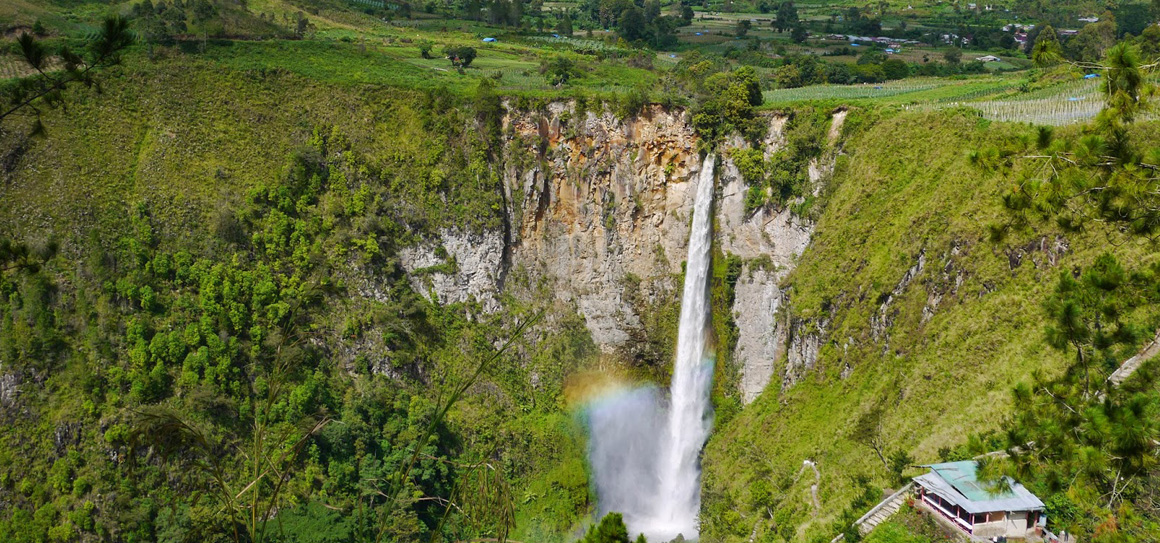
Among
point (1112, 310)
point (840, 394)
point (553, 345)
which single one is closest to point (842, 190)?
point (840, 394)

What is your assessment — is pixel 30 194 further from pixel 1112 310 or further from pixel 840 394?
pixel 1112 310

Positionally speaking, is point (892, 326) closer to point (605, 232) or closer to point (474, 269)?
point (605, 232)

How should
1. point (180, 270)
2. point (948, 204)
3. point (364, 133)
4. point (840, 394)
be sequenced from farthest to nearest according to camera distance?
1. point (364, 133)
2. point (180, 270)
3. point (840, 394)
4. point (948, 204)

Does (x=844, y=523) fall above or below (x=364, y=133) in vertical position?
below

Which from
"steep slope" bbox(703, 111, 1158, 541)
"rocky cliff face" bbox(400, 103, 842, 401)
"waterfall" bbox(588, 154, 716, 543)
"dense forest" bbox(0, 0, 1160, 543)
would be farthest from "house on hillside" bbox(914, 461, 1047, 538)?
"waterfall" bbox(588, 154, 716, 543)

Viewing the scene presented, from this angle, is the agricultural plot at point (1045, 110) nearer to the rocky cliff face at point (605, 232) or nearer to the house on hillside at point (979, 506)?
the rocky cliff face at point (605, 232)
